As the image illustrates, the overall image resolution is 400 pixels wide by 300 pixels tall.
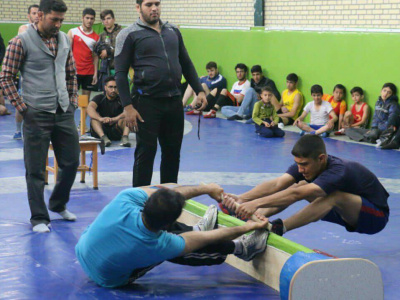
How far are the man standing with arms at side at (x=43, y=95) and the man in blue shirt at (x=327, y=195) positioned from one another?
1.76 metres

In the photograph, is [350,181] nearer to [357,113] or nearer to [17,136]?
[357,113]

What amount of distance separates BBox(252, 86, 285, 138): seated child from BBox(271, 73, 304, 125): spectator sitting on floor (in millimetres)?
881

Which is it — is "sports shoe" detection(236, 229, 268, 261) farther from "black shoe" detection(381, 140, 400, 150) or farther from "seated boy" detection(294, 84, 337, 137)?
"seated boy" detection(294, 84, 337, 137)

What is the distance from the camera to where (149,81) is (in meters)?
6.41

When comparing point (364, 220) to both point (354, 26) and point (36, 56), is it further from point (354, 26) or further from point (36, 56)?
point (354, 26)

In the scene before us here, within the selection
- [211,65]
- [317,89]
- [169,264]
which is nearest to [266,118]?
[317,89]

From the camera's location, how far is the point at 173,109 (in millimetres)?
6523

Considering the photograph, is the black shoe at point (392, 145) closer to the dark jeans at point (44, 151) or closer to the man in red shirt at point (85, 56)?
the man in red shirt at point (85, 56)

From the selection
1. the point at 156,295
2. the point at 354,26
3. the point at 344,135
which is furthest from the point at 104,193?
the point at 354,26

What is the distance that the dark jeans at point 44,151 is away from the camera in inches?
239

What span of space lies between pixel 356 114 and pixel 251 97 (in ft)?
8.35

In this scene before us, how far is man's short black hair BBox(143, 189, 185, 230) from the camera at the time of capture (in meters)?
4.32

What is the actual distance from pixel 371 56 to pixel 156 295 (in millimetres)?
8185

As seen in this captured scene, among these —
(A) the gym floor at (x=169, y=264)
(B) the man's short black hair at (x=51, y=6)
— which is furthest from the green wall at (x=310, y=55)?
(B) the man's short black hair at (x=51, y=6)
